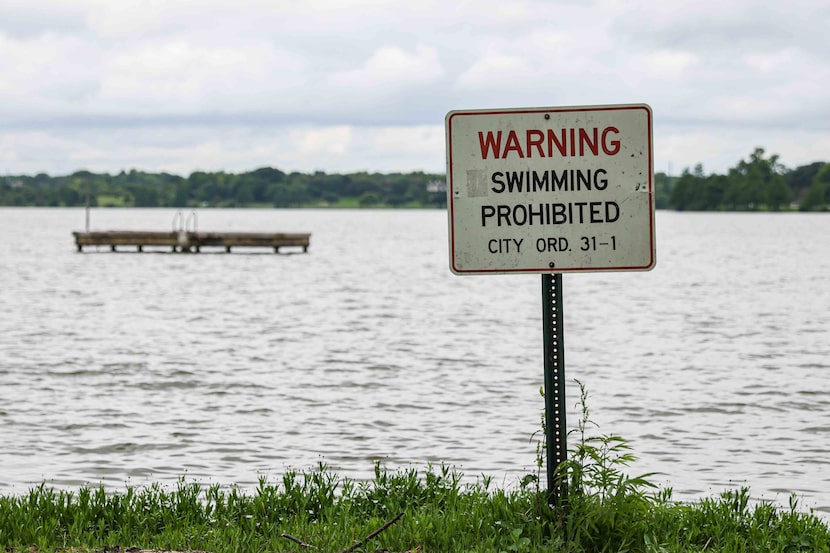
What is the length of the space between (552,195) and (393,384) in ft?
37.8

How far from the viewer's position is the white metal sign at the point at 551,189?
6129 millimetres

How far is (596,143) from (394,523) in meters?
2.60

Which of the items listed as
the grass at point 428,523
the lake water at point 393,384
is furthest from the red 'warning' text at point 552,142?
the lake water at point 393,384

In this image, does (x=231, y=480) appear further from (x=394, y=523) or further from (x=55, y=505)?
(x=394, y=523)

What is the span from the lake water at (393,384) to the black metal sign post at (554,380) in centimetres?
388

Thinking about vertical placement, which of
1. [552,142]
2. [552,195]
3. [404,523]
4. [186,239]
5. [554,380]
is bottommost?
[404,523]

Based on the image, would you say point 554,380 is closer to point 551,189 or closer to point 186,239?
point 551,189

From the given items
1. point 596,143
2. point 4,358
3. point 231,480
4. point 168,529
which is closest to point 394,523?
point 168,529

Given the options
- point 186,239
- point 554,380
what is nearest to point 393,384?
point 554,380

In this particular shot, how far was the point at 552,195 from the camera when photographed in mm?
6188

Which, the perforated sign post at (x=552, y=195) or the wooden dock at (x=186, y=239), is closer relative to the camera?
the perforated sign post at (x=552, y=195)

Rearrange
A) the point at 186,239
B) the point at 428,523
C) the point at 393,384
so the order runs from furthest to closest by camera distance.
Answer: the point at 186,239 < the point at 393,384 < the point at 428,523

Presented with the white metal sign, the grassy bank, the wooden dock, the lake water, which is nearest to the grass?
the grassy bank

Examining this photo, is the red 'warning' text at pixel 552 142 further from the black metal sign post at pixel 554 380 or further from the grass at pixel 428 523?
the grass at pixel 428 523
